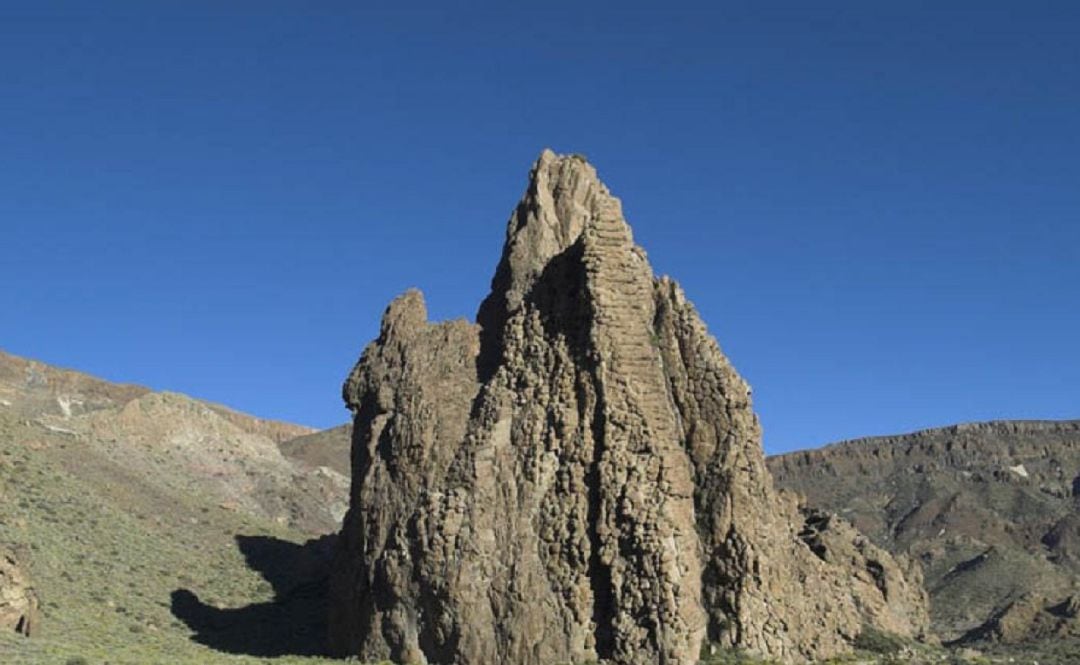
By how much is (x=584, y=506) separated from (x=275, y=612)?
18511mm

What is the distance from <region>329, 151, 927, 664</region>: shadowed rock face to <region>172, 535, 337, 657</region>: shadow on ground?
4.78 metres

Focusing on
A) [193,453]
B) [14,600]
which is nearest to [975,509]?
[193,453]

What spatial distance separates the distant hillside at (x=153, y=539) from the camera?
3748 cm

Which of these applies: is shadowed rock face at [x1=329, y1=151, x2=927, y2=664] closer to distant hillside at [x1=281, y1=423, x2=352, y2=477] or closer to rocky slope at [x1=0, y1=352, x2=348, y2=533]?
rocky slope at [x1=0, y1=352, x2=348, y2=533]

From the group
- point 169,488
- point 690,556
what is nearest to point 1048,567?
point 169,488

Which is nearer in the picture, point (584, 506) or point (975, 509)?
point (584, 506)

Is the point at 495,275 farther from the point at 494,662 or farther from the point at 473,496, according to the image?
the point at 494,662

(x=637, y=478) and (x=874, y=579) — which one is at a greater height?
(x=637, y=478)

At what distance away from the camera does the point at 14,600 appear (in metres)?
31.5

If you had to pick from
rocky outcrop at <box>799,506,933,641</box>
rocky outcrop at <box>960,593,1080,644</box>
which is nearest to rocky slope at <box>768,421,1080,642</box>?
rocky outcrop at <box>960,593,1080,644</box>

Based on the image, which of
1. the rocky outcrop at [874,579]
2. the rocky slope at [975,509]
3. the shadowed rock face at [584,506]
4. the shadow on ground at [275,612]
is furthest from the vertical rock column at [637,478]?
the rocky slope at [975,509]

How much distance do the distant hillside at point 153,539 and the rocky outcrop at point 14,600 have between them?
0.67m

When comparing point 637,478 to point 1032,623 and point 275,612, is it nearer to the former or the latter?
point 275,612

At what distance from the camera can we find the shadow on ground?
38438 millimetres
